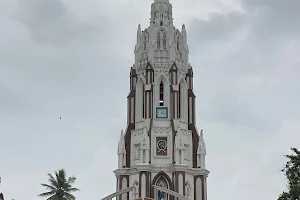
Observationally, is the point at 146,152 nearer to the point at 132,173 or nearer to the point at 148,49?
the point at 132,173

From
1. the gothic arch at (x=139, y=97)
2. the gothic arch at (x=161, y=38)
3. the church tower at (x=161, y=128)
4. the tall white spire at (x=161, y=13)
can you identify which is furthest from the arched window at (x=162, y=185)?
the tall white spire at (x=161, y=13)

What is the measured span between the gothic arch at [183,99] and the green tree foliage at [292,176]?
28264 mm

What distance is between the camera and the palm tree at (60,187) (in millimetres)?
60906

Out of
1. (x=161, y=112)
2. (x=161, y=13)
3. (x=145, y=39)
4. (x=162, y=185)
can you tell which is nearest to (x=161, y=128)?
(x=161, y=112)

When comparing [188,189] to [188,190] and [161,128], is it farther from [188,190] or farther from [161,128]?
[161,128]

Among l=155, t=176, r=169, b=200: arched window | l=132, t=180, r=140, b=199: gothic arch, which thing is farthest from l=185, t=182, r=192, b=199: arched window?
l=132, t=180, r=140, b=199: gothic arch

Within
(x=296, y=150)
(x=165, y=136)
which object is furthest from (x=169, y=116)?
(x=296, y=150)

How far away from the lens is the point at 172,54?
79.1 meters

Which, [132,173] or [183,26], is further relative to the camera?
[183,26]

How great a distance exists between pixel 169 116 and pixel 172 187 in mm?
9027

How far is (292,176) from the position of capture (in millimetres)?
49188

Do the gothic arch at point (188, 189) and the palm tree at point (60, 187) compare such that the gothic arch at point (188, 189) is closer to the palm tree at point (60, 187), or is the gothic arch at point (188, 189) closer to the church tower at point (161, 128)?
the church tower at point (161, 128)

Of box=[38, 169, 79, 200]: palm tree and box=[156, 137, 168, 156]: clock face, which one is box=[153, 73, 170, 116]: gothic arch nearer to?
box=[156, 137, 168, 156]: clock face

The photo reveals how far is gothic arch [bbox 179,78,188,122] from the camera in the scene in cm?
7769
